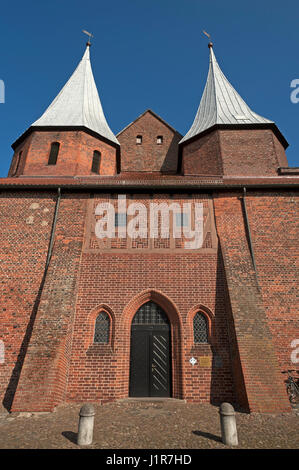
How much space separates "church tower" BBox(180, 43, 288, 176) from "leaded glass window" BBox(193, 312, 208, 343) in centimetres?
844

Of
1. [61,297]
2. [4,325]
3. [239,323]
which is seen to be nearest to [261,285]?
[239,323]

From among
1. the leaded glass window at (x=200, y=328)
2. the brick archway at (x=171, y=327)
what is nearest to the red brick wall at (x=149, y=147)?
the brick archway at (x=171, y=327)

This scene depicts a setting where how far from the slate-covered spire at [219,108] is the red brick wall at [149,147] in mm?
2849

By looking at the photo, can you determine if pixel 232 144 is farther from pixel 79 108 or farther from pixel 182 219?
pixel 79 108

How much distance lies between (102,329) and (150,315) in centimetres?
162

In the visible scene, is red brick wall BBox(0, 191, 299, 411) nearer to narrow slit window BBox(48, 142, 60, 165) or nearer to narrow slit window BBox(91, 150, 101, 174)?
narrow slit window BBox(48, 142, 60, 165)

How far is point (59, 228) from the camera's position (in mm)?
10961

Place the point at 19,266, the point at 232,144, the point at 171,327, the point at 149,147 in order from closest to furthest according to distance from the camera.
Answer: the point at 171,327
the point at 19,266
the point at 232,144
the point at 149,147

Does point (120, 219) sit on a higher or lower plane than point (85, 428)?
higher

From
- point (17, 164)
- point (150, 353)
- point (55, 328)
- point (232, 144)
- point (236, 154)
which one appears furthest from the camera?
point (17, 164)

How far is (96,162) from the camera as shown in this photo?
17.0 metres

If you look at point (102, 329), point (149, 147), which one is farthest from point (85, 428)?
point (149, 147)

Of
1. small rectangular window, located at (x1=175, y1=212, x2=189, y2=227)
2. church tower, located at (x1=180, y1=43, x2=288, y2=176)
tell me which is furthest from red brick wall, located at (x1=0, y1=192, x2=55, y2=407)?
church tower, located at (x1=180, y1=43, x2=288, y2=176)
